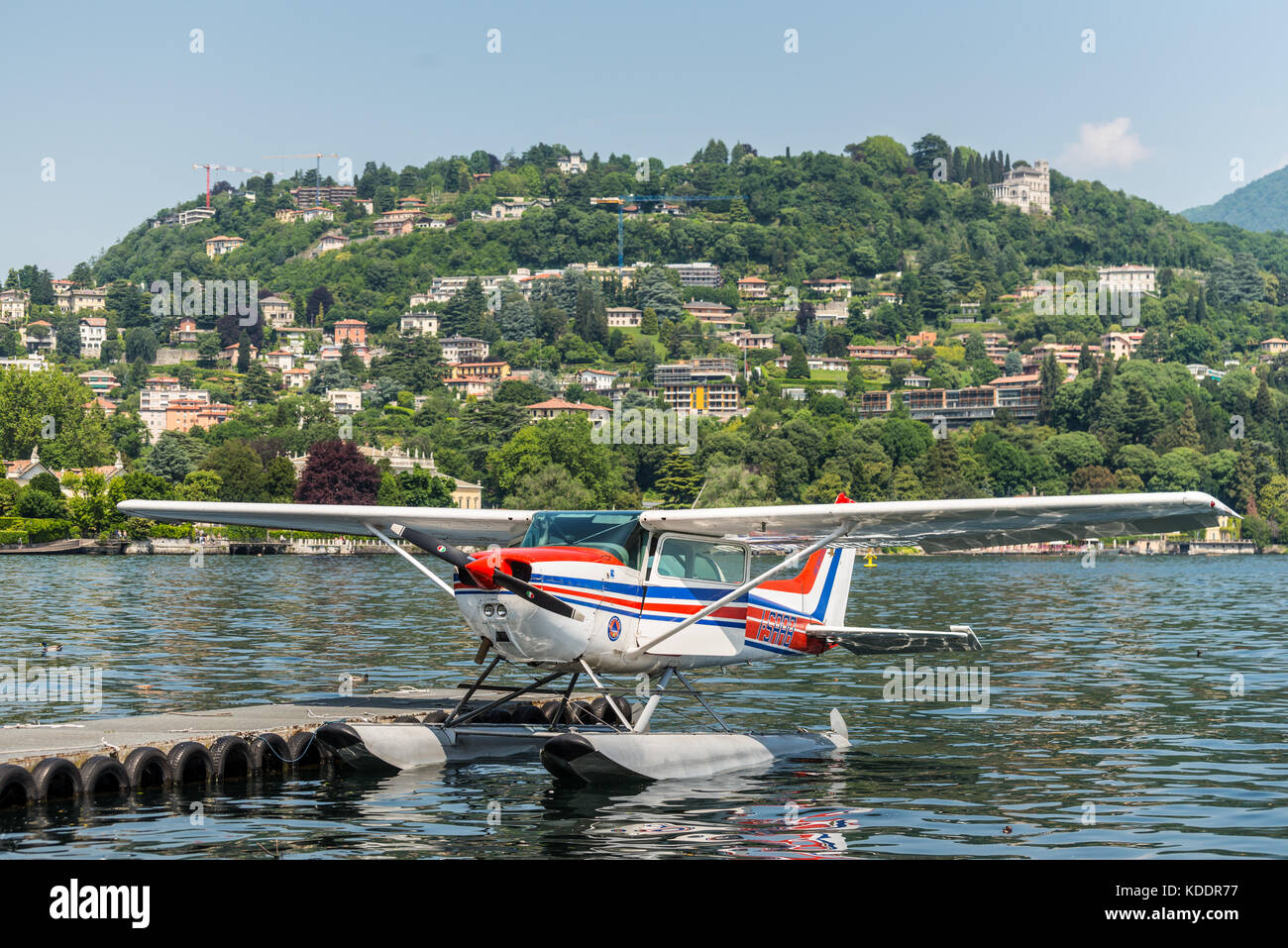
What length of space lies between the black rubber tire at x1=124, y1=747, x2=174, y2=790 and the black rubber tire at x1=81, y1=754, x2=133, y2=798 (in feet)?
0.23

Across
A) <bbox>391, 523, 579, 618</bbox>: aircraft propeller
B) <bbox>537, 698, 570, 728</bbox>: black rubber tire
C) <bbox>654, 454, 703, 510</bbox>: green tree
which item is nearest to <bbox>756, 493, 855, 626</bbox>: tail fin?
<bbox>537, 698, 570, 728</bbox>: black rubber tire

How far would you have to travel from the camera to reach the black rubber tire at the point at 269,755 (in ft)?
48.9

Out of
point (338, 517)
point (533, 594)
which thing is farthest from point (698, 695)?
point (338, 517)

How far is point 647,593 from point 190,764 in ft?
15.3

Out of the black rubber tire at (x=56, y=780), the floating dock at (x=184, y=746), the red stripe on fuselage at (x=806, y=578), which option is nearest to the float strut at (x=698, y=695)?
the floating dock at (x=184, y=746)

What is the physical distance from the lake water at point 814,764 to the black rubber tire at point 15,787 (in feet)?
0.86

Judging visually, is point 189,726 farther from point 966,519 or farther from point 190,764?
point 966,519

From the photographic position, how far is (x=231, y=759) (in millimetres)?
14617

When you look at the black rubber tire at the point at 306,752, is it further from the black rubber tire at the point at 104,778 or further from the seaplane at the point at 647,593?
the black rubber tire at the point at 104,778

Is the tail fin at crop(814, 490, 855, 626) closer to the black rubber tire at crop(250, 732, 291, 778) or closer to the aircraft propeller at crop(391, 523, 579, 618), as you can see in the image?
the aircraft propeller at crop(391, 523, 579, 618)

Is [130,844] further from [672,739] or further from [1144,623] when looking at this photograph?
[1144,623]

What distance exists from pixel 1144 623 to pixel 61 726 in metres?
36.4
